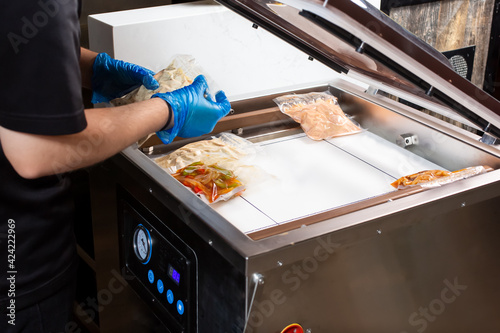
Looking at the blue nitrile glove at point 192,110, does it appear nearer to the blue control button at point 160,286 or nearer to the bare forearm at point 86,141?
the bare forearm at point 86,141

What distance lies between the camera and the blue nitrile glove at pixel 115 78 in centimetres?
162

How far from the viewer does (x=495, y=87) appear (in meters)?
3.28

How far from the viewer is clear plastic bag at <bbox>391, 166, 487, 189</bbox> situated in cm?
152

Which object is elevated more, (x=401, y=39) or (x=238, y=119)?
(x=401, y=39)

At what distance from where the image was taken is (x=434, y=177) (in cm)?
156

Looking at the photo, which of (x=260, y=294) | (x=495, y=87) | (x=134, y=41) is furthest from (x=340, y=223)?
(x=495, y=87)

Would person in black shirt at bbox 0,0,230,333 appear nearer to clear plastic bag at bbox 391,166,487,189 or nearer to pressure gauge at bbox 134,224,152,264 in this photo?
pressure gauge at bbox 134,224,152,264

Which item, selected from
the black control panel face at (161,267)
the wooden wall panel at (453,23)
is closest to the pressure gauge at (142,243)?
the black control panel face at (161,267)

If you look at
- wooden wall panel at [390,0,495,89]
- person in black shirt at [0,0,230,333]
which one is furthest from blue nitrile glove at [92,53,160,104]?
wooden wall panel at [390,0,495,89]

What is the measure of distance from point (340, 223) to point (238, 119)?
71 cm

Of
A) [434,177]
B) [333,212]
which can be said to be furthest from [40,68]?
[434,177]

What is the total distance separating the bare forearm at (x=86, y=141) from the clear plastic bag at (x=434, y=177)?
2.16 ft

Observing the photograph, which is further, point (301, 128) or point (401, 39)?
point (301, 128)

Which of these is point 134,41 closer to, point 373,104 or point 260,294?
point 373,104
